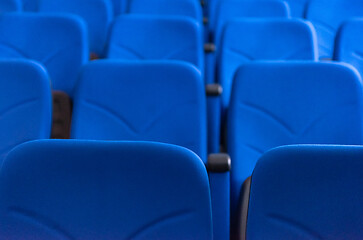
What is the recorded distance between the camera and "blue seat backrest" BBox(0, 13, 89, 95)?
4.45 feet

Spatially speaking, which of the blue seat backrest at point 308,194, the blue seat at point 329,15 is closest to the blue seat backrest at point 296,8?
the blue seat at point 329,15

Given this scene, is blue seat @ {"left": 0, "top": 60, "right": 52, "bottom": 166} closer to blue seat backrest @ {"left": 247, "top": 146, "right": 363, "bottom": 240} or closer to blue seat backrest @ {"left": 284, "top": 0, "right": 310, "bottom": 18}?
blue seat backrest @ {"left": 247, "top": 146, "right": 363, "bottom": 240}

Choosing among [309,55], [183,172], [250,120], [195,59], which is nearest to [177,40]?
[195,59]

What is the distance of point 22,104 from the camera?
0.95m

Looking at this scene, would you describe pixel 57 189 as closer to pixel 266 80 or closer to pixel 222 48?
pixel 266 80

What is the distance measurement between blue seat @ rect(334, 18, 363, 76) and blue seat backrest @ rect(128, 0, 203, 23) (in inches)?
28.0

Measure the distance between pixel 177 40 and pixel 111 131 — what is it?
0.55 meters

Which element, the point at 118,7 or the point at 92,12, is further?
the point at 118,7

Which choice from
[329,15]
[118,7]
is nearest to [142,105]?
[329,15]

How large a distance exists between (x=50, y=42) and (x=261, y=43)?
0.72 metres

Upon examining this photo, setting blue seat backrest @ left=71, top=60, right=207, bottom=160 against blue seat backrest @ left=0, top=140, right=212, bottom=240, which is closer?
blue seat backrest @ left=0, top=140, right=212, bottom=240

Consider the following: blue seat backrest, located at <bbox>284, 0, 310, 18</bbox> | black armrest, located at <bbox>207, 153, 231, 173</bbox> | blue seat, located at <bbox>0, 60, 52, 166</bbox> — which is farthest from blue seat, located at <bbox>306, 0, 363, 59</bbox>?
Answer: blue seat, located at <bbox>0, 60, 52, 166</bbox>

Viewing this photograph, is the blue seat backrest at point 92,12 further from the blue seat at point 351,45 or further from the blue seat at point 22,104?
the blue seat at point 351,45

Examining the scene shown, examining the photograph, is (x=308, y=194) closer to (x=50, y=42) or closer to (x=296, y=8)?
(x=50, y=42)
